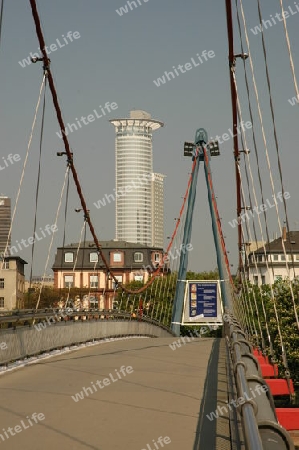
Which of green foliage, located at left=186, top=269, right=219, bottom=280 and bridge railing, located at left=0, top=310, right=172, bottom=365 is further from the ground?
green foliage, located at left=186, top=269, right=219, bottom=280

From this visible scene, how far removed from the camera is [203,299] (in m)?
75.2

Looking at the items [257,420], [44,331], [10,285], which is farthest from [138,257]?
[257,420]

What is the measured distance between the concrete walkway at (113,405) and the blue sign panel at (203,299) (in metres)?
55.8

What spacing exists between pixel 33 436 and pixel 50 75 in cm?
2216

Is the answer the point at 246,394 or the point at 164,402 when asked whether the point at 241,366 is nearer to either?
the point at 246,394

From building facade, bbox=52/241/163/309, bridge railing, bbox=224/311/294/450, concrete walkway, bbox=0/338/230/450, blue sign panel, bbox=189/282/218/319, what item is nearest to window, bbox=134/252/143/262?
building facade, bbox=52/241/163/309

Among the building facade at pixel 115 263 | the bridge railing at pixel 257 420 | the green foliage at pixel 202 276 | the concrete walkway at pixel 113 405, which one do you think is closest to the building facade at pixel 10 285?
the building facade at pixel 115 263

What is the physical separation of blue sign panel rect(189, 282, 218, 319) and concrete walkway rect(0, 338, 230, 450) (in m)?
55.8

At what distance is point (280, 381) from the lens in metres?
14.7

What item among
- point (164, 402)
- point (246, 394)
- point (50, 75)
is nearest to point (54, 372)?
point (164, 402)

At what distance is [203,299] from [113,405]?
64.1 m

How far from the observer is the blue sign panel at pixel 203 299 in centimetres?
7462

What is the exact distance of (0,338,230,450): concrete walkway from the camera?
28.3 feet

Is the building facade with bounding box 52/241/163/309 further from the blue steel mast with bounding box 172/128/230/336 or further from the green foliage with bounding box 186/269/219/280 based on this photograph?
the blue steel mast with bounding box 172/128/230/336
